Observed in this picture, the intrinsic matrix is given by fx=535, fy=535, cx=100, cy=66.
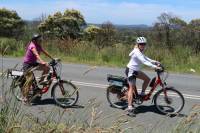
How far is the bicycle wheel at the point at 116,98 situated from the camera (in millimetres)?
11703

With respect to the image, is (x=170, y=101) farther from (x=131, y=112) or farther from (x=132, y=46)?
(x=132, y=46)

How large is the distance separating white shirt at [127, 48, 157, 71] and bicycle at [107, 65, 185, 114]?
40 centimetres

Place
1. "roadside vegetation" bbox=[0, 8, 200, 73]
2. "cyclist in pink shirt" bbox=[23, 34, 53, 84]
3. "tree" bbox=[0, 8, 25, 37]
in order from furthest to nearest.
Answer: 1. "tree" bbox=[0, 8, 25, 37]
2. "roadside vegetation" bbox=[0, 8, 200, 73]
3. "cyclist in pink shirt" bbox=[23, 34, 53, 84]

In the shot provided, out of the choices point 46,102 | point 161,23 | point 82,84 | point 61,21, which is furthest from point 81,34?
point 46,102

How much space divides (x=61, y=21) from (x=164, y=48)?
894 inches

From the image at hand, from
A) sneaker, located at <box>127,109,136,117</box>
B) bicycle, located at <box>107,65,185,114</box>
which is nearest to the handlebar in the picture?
bicycle, located at <box>107,65,185,114</box>

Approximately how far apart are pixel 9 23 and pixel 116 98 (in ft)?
114

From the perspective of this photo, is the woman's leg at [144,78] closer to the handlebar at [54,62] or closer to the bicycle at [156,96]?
the bicycle at [156,96]

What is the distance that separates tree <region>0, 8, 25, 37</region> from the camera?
141 ft

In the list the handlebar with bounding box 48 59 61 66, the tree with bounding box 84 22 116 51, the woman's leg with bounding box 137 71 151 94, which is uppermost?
the handlebar with bounding box 48 59 61 66

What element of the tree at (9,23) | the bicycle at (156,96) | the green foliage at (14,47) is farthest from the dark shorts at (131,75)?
the tree at (9,23)

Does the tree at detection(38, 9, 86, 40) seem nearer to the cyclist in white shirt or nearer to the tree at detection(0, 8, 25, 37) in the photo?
the tree at detection(0, 8, 25, 37)

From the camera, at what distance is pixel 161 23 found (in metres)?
30.7

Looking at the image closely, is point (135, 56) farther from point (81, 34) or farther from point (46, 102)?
point (81, 34)
